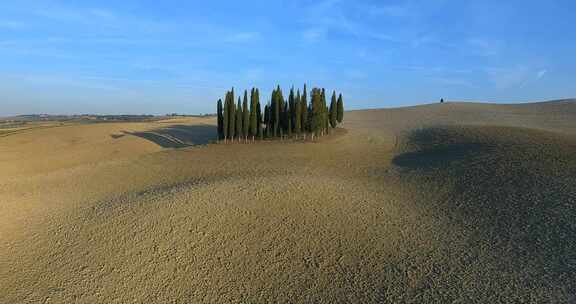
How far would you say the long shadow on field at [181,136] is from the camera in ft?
136

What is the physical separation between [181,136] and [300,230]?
3458 centimetres

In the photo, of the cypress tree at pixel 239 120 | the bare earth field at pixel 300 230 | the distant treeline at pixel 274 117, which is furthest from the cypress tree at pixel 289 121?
the bare earth field at pixel 300 230

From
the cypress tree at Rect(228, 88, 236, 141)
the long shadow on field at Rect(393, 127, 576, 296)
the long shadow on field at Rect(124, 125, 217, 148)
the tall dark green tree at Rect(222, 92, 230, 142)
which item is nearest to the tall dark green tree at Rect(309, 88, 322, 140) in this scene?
the cypress tree at Rect(228, 88, 236, 141)

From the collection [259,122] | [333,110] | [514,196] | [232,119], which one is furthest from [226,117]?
[514,196]

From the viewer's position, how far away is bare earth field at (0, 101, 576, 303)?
12.0 metres

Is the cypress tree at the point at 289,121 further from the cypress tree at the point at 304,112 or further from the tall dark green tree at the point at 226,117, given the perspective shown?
the tall dark green tree at the point at 226,117

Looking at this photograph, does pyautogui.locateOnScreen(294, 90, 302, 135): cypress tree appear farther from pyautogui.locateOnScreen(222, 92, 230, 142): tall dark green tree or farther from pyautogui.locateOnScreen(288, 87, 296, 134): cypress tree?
pyautogui.locateOnScreen(222, 92, 230, 142): tall dark green tree

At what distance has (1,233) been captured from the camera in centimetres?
1595

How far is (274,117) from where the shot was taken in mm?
39906

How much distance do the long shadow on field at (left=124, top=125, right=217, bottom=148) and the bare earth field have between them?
1305 centimetres

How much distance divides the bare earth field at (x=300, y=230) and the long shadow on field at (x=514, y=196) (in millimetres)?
74

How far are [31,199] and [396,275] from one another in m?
20.7

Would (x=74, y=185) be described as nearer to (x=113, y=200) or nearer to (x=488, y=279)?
(x=113, y=200)

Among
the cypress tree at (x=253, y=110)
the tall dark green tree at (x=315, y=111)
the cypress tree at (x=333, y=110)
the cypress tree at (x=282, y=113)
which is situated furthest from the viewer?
the cypress tree at (x=333, y=110)
